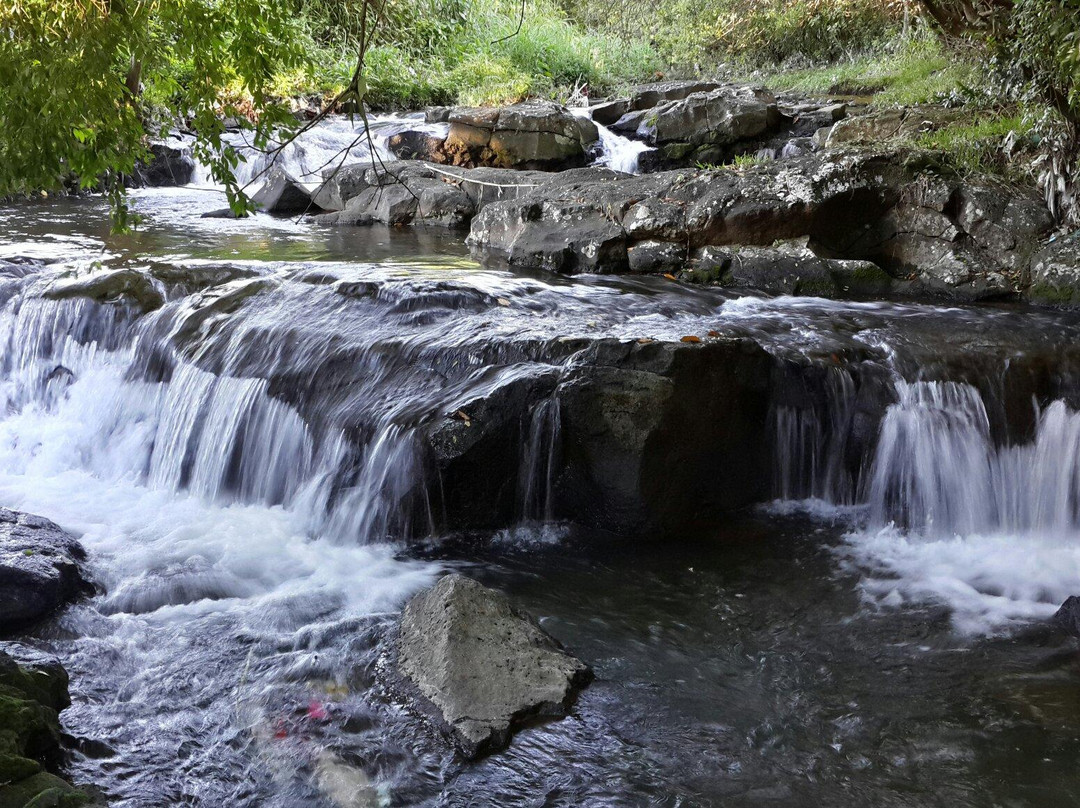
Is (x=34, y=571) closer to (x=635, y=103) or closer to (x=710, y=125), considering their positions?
(x=710, y=125)

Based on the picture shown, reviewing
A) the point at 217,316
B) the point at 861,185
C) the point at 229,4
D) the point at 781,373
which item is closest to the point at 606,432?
the point at 781,373

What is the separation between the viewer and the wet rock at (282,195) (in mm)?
13930

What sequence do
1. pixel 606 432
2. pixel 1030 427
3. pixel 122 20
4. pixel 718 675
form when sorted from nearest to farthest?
pixel 122 20 → pixel 718 675 → pixel 606 432 → pixel 1030 427

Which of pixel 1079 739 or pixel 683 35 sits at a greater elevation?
pixel 683 35

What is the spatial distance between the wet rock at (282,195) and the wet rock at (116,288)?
6.23 metres

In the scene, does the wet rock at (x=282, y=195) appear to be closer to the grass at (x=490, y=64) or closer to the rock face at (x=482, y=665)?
the grass at (x=490, y=64)

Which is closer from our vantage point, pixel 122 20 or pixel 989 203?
pixel 122 20

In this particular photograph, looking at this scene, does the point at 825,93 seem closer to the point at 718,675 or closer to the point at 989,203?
the point at 989,203

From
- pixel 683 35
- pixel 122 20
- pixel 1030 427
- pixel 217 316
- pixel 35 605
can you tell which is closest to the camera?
pixel 122 20

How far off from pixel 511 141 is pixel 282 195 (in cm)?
376

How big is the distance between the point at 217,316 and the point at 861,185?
248 inches

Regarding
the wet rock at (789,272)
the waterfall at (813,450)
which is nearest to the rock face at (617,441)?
the waterfall at (813,450)

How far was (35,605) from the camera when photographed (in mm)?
4418

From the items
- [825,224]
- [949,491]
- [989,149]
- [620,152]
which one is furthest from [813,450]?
[620,152]
